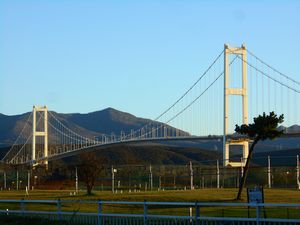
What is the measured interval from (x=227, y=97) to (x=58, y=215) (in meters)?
60.8

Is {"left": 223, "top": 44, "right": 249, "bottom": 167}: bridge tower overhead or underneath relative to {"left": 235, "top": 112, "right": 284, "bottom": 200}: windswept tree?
overhead

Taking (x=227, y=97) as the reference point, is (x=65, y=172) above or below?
below

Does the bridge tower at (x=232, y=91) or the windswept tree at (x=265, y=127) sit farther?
the bridge tower at (x=232, y=91)

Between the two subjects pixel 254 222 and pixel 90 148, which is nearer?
pixel 254 222

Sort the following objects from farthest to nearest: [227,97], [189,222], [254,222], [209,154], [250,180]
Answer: [209,154], [227,97], [250,180], [189,222], [254,222]

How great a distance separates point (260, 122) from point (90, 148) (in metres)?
58.1

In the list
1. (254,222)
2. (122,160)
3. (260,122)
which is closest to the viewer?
(254,222)

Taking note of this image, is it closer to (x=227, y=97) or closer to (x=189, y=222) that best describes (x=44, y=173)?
(x=227, y=97)

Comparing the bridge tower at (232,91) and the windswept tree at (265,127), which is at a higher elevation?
the bridge tower at (232,91)

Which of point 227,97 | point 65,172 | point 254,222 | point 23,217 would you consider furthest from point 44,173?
point 254,222

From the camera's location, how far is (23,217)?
21734 millimetres

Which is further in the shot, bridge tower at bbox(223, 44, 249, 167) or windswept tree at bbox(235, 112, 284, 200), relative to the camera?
bridge tower at bbox(223, 44, 249, 167)

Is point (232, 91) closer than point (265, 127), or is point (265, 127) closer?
point (265, 127)

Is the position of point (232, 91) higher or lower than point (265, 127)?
higher
